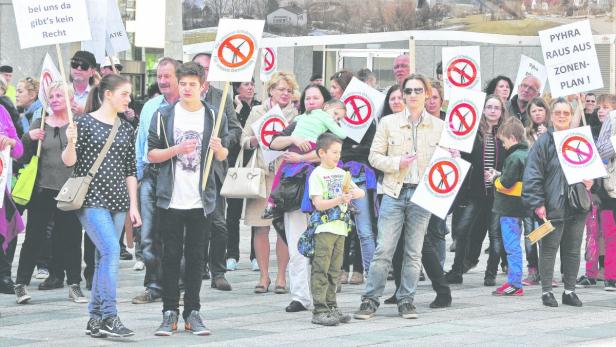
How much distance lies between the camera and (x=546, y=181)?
11984 millimetres

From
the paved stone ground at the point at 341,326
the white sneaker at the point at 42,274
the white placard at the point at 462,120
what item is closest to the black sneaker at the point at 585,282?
the paved stone ground at the point at 341,326

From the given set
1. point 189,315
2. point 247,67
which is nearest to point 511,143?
point 247,67

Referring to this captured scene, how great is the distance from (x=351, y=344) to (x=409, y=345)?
0.39 meters

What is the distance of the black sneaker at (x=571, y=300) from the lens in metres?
11.9

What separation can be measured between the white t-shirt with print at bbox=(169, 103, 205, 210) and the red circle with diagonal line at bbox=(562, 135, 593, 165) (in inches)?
135

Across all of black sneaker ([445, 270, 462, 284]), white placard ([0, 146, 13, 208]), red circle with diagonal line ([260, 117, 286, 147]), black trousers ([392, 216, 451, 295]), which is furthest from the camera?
black sneaker ([445, 270, 462, 284])

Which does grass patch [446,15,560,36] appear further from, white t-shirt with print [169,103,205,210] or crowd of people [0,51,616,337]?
white t-shirt with print [169,103,205,210]

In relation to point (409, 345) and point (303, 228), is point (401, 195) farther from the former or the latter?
point (409, 345)

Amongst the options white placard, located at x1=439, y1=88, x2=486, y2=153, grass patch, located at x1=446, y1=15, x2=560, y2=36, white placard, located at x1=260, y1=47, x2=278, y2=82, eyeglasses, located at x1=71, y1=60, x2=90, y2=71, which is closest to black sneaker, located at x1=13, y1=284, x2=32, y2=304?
eyeglasses, located at x1=71, y1=60, x2=90, y2=71

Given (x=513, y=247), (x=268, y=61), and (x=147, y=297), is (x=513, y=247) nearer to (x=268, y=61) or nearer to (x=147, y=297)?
(x=147, y=297)

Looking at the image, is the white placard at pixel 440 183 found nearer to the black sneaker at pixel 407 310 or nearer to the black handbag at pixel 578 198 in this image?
the black sneaker at pixel 407 310

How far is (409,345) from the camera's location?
9445mm

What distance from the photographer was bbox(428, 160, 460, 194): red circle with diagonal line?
35.4 ft

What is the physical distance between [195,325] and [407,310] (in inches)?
71.7
